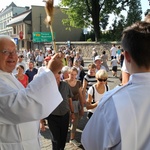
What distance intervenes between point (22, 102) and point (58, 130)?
2627 millimetres

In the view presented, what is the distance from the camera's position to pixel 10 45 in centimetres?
233

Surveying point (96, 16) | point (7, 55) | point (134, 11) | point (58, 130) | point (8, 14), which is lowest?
point (58, 130)

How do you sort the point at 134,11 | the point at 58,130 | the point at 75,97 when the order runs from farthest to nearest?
the point at 134,11 → the point at 75,97 → the point at 58,130

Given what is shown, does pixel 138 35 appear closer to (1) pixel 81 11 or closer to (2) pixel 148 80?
(2) pixel 148 80

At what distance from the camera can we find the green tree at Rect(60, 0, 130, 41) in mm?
34500

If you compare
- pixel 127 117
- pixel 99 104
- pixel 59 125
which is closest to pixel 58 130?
pixel 59 125

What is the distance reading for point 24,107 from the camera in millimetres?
1808

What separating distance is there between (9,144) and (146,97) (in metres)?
1.22

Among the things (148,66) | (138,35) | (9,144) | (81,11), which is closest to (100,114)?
(148,66)

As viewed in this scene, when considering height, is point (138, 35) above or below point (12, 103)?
above

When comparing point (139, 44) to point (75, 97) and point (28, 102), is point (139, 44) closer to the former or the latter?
point (28, 102)

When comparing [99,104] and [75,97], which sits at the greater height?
[99,104]

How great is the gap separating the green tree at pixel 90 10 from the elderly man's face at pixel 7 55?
1258 inches

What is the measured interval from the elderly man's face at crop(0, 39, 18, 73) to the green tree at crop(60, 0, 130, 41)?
31.9m
